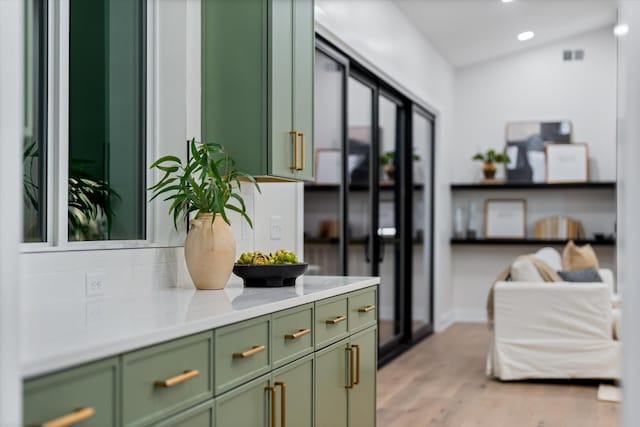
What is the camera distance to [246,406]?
7.57 feet

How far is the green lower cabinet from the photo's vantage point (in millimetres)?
1895

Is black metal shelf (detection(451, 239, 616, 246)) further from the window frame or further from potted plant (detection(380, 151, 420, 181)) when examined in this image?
the window frame

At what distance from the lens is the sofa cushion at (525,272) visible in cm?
556

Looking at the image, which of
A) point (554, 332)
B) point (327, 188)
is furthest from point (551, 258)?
point (327, 188)

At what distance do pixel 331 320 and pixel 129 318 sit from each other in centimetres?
119

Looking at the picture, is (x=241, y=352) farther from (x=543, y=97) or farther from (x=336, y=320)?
(x=543, y=97)

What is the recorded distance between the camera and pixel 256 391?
7.80 feet

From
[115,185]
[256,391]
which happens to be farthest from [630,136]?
[115,185]

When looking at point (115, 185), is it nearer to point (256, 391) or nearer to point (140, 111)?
point (140, 111)

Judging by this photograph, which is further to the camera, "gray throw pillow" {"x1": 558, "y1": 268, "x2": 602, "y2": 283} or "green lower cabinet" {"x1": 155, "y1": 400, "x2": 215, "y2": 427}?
"gray throw pillow" {"x1": 558, "y1": 268, "x2": 602, "y2": 283}

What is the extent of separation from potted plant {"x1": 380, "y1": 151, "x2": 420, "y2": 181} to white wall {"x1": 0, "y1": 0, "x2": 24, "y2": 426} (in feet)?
17.3

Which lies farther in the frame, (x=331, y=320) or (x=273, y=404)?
(x=331, y=320)

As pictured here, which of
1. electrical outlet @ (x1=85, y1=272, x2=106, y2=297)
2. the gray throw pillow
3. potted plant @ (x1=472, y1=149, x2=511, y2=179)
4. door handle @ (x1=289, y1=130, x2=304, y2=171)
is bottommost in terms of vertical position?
the gray throw pillow

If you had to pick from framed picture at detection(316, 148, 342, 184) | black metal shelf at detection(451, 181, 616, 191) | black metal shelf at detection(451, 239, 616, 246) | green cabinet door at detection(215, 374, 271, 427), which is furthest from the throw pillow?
green cabinet door at detection(215, 374, 271, 427)
